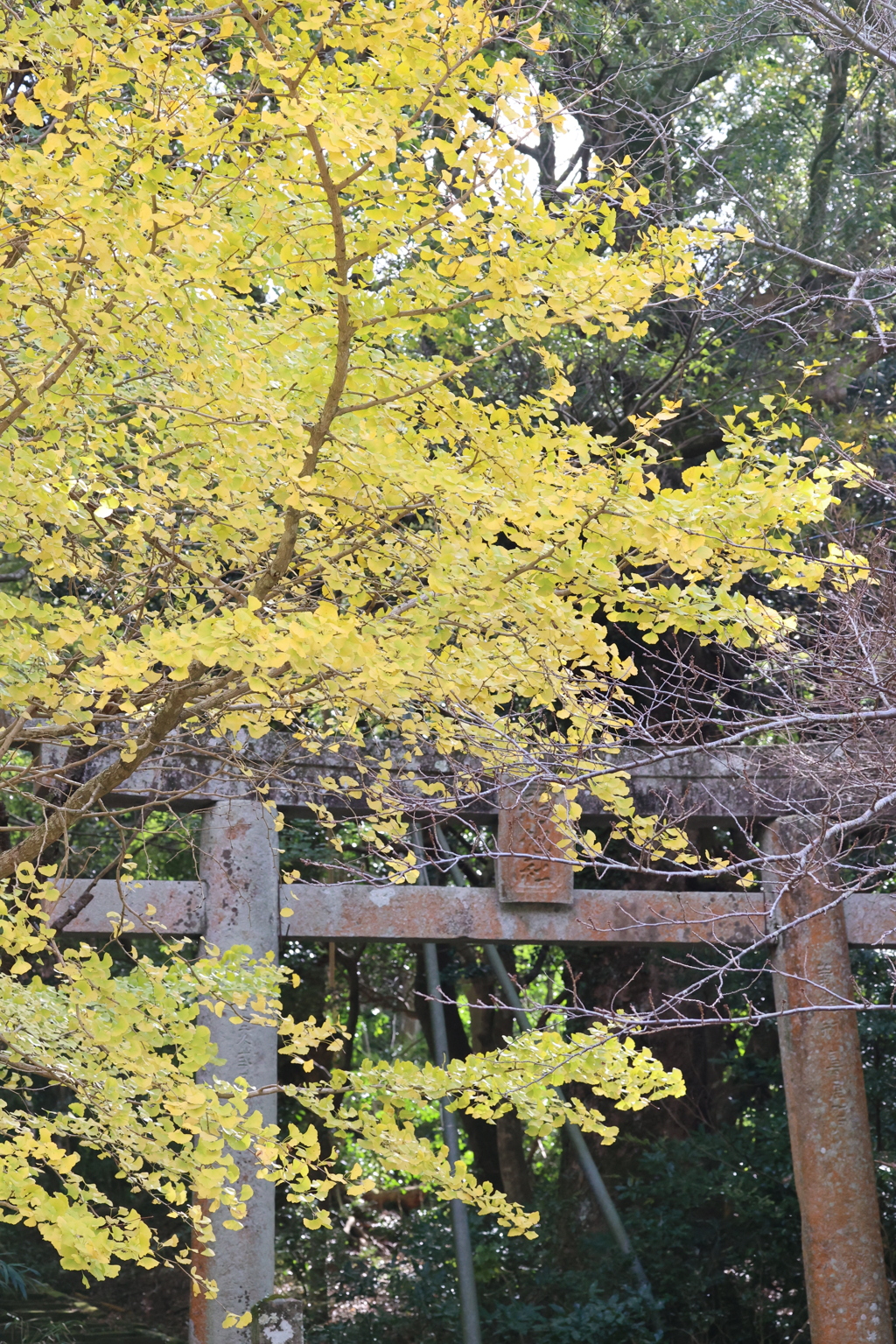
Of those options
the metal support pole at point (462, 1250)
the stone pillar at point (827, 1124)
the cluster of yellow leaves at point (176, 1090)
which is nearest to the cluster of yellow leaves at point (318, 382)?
the cluster of yellow leaves at point (176, 1090)

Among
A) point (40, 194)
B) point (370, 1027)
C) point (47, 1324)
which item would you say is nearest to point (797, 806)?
point (40, 194)

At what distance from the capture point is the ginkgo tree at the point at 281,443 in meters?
2.66

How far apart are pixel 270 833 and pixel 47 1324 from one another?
4.31m

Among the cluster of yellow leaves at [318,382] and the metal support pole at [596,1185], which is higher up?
the cluster of yellow leaves at [318,382]

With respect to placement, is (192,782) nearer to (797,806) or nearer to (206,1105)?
(206,1105)

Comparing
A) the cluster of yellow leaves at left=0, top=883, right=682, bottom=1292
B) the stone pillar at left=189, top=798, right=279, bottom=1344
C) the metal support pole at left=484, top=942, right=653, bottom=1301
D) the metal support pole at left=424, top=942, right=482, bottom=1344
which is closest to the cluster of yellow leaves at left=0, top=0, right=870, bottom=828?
the cluster of yellow leaves at left=0, top=883, right=682, bottom=1292

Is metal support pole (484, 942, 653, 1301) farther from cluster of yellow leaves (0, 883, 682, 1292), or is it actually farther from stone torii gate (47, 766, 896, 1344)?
cluster of yellow leaves (0, 883, 682, 1292)

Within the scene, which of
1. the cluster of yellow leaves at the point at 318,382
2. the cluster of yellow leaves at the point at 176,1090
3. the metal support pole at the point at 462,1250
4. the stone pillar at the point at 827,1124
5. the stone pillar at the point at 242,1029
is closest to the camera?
the cluster of yellow leaves at the point at 318,382

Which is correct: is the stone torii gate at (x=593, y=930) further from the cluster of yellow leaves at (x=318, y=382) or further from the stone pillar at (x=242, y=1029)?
the cluster of yellow leaves at (x=318, y=382)

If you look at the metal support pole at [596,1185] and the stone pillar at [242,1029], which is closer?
the stone pillar at [242,1029]

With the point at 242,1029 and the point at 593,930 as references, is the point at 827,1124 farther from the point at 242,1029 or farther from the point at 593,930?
the point at 242,1029

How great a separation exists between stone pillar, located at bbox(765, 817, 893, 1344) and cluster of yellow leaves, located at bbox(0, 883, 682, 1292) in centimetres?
137

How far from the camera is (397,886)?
18.0 feet

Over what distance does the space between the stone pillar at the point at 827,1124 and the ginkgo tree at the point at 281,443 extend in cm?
196
